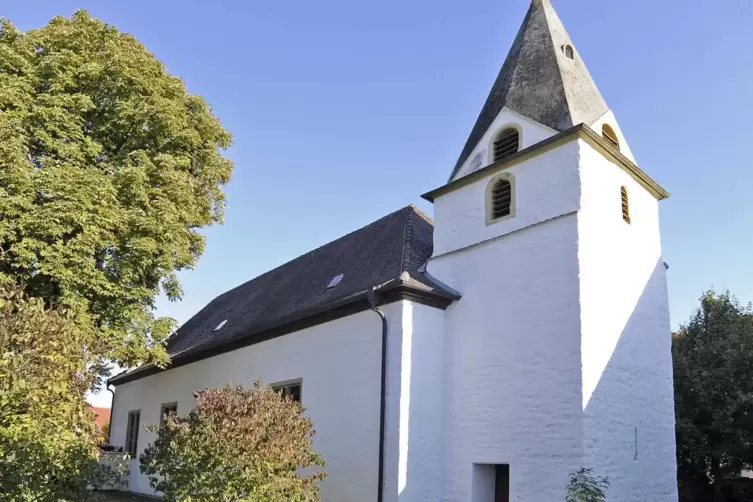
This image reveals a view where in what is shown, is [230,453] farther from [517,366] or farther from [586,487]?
[586,487]

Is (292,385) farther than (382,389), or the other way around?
(292,385)

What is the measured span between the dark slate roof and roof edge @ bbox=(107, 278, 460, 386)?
1.3 inches

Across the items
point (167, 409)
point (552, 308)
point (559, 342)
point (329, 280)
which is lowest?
point (167, 409)

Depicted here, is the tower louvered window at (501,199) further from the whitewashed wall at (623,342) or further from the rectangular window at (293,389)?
the rectangular window at (293,389)

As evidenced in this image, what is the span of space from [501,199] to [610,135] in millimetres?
2787

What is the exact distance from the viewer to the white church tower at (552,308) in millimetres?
10906

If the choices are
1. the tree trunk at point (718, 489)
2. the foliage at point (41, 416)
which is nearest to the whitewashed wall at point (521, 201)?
the foliage at point (41, 416)

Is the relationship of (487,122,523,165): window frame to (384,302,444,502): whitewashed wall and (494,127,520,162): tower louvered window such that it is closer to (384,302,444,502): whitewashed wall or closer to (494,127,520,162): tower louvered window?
(494,127,520,162): tower louvered window

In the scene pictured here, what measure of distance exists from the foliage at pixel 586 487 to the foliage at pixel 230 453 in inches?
171

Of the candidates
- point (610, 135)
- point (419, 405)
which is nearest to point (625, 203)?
point (610, 135)

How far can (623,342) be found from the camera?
39.2 ft

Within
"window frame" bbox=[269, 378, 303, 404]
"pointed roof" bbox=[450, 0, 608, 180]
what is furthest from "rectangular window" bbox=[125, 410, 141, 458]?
"pointed roof" bbox=[450, 0, 608, 180]

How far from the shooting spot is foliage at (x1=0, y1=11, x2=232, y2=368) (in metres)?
12.7

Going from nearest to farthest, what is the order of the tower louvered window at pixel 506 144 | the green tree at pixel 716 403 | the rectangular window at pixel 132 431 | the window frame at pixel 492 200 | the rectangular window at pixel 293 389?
the window frame at pixel 492 200 < the tower louvered window at pixel 506 144 < the rectangular window at pixel 293 389 < the green tree at pixel 716 403 < the rectangular window at pixel 132 431
